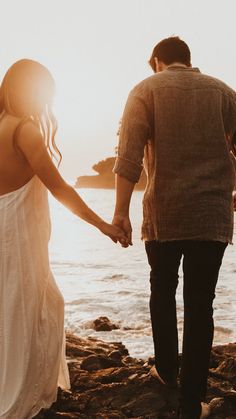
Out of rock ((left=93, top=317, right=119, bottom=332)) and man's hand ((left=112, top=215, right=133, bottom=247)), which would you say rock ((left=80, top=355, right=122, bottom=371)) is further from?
rock ((left=93, top=317, right=119, bottom=332))

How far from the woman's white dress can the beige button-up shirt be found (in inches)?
22.3

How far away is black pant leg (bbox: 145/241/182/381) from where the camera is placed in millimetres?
2914

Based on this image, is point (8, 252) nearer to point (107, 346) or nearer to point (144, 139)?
point (144, 139)

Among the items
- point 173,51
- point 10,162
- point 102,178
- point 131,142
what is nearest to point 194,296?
point 131,142

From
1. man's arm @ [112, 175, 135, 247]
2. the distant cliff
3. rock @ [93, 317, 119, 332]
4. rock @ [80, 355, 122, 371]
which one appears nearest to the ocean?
rock @ [93, 317, 119, 332]

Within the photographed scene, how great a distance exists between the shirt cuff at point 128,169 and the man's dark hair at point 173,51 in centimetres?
63

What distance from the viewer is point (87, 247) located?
55.6ft

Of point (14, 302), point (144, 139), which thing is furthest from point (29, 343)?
point (144, 139)

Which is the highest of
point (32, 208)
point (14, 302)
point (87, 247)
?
point (32, 208)

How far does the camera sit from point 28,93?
9.08ft

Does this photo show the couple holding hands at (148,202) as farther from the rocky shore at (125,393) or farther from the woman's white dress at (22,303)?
the rocky shore at (125,393)

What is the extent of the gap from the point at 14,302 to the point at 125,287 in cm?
646

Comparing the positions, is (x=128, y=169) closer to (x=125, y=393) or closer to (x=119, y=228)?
(x=119, y=228)

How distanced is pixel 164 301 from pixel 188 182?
74 cm
